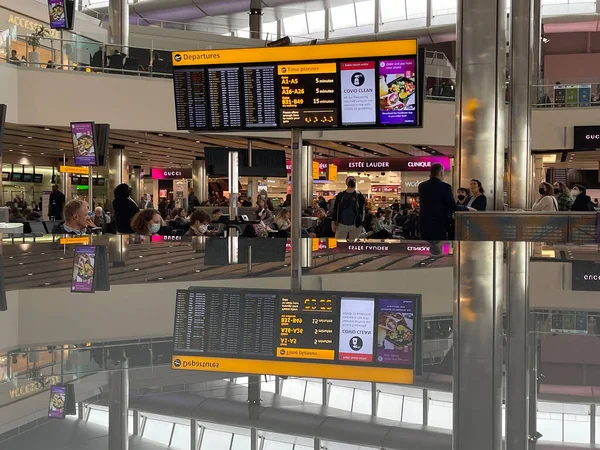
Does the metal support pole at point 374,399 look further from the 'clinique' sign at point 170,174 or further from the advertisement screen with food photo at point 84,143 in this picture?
the 'clinique' sign at point 170,174

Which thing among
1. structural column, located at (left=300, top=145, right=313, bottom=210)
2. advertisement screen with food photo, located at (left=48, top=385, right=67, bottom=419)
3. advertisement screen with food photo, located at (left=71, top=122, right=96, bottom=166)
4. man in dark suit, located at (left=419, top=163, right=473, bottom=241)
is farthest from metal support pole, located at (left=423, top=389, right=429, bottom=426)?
structural column, located at (left=300, top=145, right=313, bottom=210)

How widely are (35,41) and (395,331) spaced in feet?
62.4

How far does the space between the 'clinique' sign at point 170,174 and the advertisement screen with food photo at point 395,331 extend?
45.1m

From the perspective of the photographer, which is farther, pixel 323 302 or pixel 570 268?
pixel 570 268

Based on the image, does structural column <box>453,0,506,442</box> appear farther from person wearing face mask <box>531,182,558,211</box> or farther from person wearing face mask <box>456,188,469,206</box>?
person wearing face mask <box>531,182,558,211</box>

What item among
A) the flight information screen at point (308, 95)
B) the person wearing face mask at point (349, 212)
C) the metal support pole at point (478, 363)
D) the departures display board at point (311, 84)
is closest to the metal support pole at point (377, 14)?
the person wearing face mask at point (349, 212)

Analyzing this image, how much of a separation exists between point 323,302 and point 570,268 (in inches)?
133

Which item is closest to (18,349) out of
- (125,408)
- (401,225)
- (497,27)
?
(125,408)

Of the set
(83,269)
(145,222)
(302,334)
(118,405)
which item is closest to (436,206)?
(145,222)

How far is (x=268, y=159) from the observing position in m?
26.3

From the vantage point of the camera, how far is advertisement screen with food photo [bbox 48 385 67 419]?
1.65 m

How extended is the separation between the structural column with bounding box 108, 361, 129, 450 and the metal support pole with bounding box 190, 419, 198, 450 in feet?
0.41

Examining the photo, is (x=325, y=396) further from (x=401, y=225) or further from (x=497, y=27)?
(x=401, y=225)

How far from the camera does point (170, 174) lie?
158 feet
